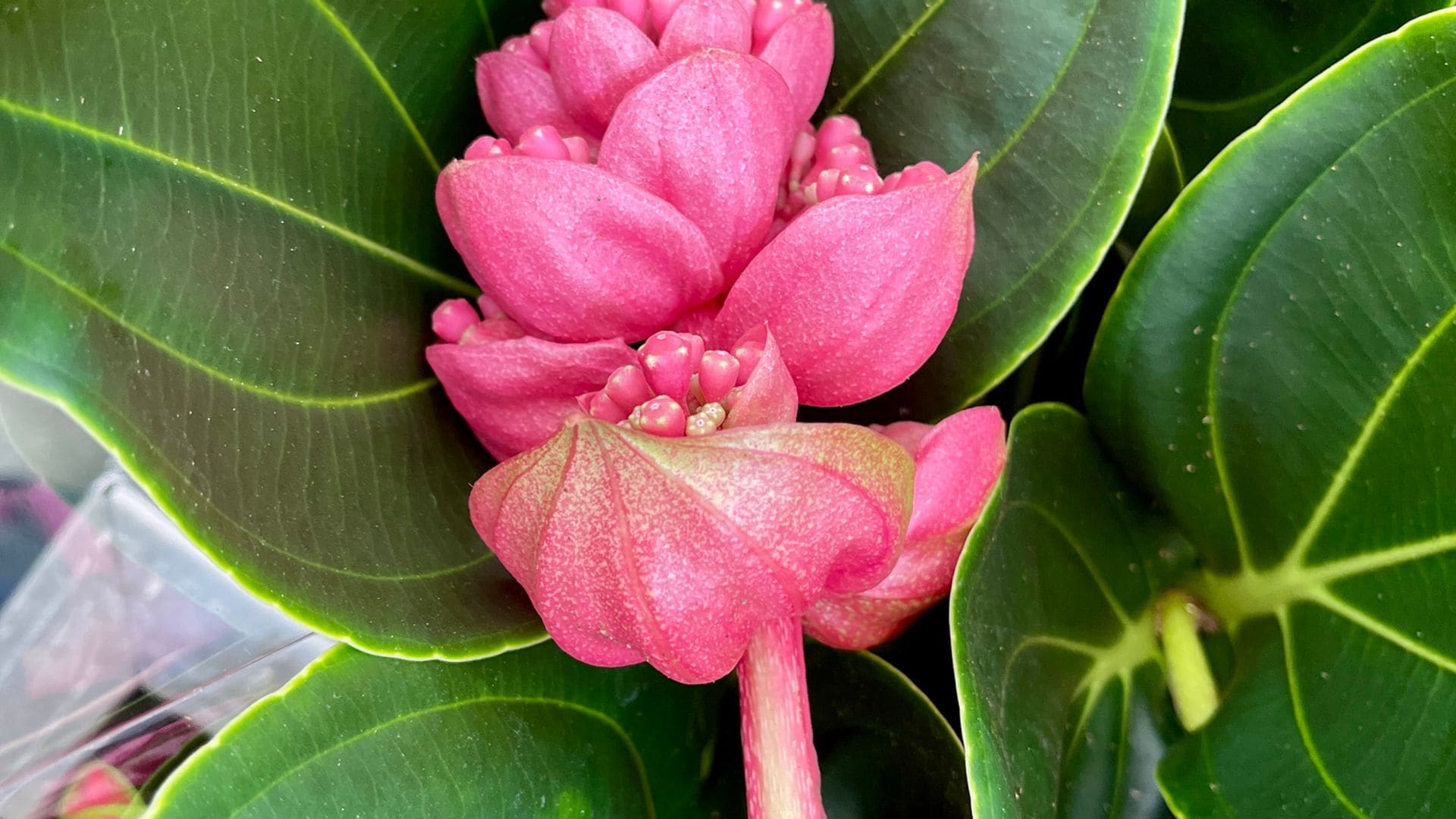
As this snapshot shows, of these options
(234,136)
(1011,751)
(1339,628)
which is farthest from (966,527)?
(234,136)

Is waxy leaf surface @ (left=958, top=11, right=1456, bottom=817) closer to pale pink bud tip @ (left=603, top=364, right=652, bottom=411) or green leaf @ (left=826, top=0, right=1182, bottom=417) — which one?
green leaf @ (left=826, top=0, right=1182, bottom=417)

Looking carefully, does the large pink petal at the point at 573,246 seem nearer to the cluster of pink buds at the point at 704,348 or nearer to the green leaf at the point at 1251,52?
the cluster of pink buds at the point at 704,348

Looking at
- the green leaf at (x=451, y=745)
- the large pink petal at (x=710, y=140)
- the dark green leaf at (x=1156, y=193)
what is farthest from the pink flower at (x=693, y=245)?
the dark green leaf at (x=1156, y=193)

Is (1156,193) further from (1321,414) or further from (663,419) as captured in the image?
(663,419)

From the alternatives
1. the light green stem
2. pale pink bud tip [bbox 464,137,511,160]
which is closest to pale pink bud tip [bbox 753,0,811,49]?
pale pink bud tip [bbox 464,137,511,160]

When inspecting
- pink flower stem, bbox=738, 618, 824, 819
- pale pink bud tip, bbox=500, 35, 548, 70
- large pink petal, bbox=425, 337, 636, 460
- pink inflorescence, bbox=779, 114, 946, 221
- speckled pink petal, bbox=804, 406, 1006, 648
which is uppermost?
pale pink bud tip, bbox=500, 35, 548, 70

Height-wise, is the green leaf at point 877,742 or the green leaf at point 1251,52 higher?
the green leaf at point 1251,52
